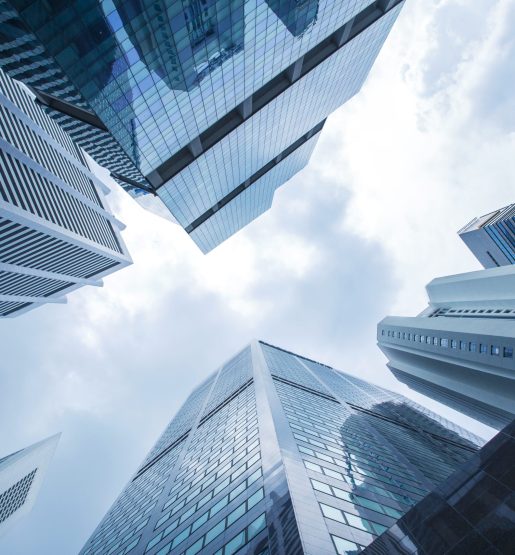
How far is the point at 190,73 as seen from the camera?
3422 cm

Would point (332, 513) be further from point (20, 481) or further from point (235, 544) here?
point (20, 481)

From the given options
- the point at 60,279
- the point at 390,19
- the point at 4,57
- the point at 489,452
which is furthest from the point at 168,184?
the point at 60,279

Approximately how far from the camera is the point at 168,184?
188 ft

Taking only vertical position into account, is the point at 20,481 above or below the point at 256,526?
above

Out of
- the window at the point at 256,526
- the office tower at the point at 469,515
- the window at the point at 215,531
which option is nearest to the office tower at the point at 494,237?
the office tower at the point at 469,515

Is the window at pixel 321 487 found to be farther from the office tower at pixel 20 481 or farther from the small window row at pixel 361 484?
the office tower at pixel 20 481

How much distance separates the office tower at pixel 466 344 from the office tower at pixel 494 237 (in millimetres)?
17259

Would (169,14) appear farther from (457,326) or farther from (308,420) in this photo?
(457,326)

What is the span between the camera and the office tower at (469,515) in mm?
10414

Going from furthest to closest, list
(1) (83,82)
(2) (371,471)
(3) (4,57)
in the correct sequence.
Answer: (3) (4,57) < (1) (83,82) < (2) (371,471)

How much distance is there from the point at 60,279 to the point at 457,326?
384 feet

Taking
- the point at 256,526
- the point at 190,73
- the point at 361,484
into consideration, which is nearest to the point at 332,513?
the point at 256,526

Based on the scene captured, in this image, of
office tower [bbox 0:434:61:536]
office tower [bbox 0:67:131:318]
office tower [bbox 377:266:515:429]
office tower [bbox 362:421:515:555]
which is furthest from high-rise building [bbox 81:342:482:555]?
office tower [bbox 0:434:61:536]

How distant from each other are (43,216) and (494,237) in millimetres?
126159
